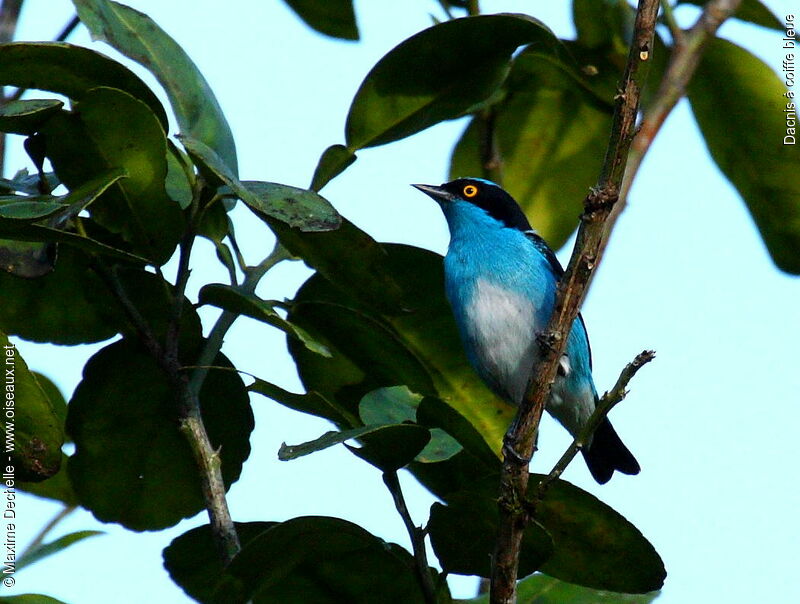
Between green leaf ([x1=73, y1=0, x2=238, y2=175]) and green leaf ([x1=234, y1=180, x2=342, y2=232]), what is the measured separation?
39 cm

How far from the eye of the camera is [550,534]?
2822mm

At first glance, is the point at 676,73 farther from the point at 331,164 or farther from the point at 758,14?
the point at 331,164

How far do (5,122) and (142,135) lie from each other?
1.10 feet

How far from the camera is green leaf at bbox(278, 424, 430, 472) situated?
259 cm

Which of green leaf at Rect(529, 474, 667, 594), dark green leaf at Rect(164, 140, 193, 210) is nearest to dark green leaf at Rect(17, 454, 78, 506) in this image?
dark green leaf at Rect(164, 140, 193, 210)

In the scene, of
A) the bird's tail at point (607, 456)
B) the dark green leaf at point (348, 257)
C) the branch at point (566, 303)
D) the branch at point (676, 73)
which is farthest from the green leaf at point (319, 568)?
the bird's tail at point (607, 456)

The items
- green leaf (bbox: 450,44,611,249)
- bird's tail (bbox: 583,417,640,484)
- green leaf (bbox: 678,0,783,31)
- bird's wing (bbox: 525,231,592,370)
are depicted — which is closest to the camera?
green leaf (bbox: 678,0,783,31)

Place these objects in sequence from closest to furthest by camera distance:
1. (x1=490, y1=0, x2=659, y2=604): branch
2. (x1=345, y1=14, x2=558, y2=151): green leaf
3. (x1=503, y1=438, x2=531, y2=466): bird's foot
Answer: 1. (x1=490, y1=0, x2=659, y2=604): branch
2. (x1=503, y1=438, x2=531, y2=466): bird's foot
3. (x1=345, y1=14, x2=558, y2=151): green leaf

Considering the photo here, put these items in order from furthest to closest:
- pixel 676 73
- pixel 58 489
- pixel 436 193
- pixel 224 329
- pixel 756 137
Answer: pixel 436 193 → pixel 756 137 → pixel 676 73 → pixel 58 489 → pixel 224 329

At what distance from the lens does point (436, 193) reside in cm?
524

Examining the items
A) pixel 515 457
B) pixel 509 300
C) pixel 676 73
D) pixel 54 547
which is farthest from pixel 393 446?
pixel 509 300

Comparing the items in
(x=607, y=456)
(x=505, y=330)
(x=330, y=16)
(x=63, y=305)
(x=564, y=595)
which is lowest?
(x=607, y=456)

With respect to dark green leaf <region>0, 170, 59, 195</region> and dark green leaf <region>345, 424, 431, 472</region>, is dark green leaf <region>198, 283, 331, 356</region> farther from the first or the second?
dark green leaf <region>0, 170, 59, 195</region>

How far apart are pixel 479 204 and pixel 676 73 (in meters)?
1.31
